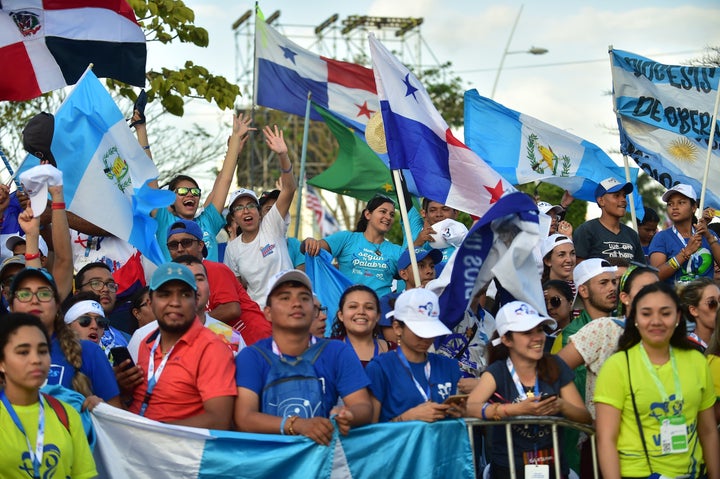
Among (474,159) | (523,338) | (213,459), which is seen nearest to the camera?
(213,459)

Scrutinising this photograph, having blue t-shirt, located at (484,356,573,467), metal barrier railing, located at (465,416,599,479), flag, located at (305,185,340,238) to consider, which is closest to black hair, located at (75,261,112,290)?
blue t-shirt, located at (484,356,573,467)

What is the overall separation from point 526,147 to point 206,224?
3.18 meters

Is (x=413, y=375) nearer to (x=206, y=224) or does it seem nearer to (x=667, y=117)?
(x=206, y=224)

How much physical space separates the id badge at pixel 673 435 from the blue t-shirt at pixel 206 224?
481 centimetres

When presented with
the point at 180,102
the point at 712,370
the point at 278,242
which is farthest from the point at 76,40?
the point at 712,370

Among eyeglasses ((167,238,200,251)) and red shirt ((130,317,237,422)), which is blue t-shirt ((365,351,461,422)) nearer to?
red shirt ((130,317,237,422))

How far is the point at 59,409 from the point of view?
570cm

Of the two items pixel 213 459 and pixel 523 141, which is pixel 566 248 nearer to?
pixel 523 141

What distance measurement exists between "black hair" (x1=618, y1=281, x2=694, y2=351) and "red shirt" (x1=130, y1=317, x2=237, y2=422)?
2.29 m

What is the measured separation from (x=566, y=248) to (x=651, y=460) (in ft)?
11.9

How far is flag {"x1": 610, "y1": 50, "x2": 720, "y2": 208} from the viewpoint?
11070 millimetres

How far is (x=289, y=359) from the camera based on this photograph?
6.38 metres

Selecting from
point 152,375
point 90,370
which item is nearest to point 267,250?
point 152,375

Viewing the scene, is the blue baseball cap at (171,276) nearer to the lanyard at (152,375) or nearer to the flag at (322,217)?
the lanyard at (152,375)
